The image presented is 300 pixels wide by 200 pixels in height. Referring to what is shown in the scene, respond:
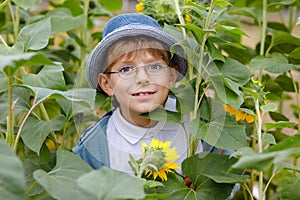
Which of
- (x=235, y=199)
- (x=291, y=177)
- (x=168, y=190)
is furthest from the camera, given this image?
(x=235, y=199)

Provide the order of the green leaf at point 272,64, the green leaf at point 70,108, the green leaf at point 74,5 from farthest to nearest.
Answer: the green leaf at point 74,5
the green leaf at point 272,64
the green leaf at point 70,108

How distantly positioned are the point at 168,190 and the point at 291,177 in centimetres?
26

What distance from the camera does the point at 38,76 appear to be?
1.06m

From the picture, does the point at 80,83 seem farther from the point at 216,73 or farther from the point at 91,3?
the point at 91,3

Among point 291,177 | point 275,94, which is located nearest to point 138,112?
A: point 291,177

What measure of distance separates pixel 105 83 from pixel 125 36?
11cm

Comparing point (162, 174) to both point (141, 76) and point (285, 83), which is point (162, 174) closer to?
point (141, 76)

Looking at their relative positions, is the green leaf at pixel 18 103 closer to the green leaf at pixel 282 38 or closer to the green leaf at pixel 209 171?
the green leaf at pixel 209 171

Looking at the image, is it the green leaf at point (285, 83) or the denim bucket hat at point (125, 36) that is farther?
the green leaf at point (285, 83)

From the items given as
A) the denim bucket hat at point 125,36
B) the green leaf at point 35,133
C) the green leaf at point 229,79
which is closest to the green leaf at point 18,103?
the green leaf at point 35,133

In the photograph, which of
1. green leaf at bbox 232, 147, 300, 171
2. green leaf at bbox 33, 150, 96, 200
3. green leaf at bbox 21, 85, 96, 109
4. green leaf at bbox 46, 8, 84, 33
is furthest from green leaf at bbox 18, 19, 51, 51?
green leaf at bbox 232, 147, 300, 171

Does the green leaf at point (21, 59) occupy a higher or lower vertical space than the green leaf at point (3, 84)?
higher

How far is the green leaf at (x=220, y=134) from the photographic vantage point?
3.34ft

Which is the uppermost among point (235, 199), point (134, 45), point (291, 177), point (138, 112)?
point (134, 45)
